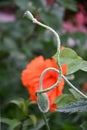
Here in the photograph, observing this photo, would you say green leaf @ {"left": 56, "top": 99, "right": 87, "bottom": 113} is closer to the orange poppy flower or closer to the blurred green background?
the orange poppy flower

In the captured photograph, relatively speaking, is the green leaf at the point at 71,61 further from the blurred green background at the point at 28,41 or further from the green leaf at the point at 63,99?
the blurred green background at the point at 28,41

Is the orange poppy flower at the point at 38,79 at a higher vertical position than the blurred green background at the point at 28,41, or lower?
higher

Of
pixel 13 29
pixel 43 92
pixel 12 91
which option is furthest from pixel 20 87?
pixel 43 92

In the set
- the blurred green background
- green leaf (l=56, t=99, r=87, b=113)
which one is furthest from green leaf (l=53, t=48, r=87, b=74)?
the blurred green background

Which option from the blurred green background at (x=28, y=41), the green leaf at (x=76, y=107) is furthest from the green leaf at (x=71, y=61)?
the blurred green background at (x=28, y=41)

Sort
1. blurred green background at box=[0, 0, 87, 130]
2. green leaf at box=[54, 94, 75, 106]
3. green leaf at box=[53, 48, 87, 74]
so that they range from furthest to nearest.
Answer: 1. blurred green background at box=[0, 0, 87, 130]
2. green leaf at box=[54, 94, 75, 106]
3. green leaf at box=[53, 48, 87, 74]

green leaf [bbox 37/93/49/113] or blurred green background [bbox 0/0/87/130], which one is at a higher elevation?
green leaf [bbox 37/93/49/113]

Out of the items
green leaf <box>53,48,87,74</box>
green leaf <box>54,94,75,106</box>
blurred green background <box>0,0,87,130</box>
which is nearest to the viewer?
green leaf <box>53,48,87,74</box>

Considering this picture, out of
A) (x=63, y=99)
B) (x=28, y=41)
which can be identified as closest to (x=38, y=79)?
(x=63, y=99)

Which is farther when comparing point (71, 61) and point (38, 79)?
point (38, 79)

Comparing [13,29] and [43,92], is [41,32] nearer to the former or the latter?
[13,29]

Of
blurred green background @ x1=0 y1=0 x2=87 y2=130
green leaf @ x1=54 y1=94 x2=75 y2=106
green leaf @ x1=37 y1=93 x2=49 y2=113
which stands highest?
green leaf @ x1=37 y1=93 x2=49 y2=113

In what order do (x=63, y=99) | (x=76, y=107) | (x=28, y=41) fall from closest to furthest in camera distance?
1. (x=76, y=107)
2. (x=63, y=99)
3. (x=28, y=41)

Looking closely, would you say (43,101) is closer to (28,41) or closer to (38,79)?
(38,79)
